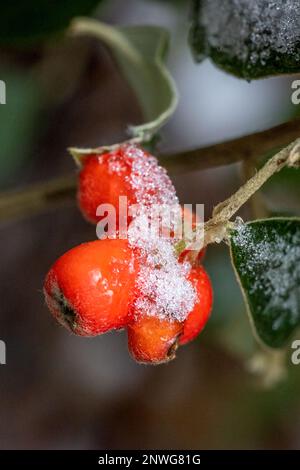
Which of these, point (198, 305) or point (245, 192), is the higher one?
point (245, 192)

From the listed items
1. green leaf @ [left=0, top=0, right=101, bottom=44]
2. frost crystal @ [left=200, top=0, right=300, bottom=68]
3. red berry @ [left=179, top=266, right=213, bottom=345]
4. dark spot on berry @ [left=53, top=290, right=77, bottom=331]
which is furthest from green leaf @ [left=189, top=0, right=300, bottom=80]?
dark spot on berry @ [left=53, top=290, right=77, bottom=331]

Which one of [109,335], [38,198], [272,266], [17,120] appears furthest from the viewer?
[109,335]

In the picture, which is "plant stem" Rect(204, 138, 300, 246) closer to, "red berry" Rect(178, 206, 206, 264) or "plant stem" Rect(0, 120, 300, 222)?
"red berry" Rect(178, 206, 206, 264)

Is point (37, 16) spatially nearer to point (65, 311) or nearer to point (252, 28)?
point (252, 28)

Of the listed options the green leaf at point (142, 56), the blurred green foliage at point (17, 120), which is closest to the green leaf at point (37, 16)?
the green leaf at point (142, 56)

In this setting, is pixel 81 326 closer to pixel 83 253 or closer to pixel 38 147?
pixel 83 253

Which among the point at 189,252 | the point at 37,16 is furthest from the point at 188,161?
the point at 37,16
